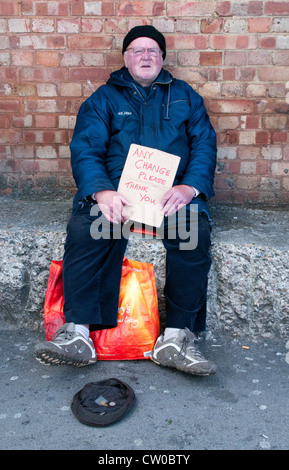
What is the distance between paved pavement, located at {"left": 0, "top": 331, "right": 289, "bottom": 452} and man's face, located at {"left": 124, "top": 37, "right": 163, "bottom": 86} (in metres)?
1.47

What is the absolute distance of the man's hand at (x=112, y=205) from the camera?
2.26 m

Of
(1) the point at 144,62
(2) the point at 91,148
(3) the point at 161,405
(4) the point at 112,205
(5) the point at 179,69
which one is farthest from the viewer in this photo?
(5) the point at 179,69

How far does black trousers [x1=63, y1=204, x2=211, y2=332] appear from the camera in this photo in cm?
221

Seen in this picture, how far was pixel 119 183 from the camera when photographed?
239cm

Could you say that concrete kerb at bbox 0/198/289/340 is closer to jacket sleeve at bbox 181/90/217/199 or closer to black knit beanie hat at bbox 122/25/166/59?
A: jacket sleeve at bbox 181/90/217/199

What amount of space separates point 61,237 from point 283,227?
1.26 m

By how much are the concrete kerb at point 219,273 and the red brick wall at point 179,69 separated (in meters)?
0.62

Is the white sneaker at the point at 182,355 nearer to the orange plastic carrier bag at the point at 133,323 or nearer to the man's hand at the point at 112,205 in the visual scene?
the orange plastic carrier bag at the point at 133,323

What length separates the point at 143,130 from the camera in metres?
2.52

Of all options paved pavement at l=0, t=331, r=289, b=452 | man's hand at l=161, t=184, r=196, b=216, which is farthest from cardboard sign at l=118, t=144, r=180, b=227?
paved pavement at l=0, t=331, r=289, b=452

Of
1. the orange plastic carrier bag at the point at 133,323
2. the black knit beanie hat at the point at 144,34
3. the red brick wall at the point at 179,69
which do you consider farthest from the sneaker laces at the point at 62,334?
the black knit beanie hat at the point at 144,34

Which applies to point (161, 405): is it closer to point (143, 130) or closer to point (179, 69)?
point (143, 130)

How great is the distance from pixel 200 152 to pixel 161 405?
50.7 inches

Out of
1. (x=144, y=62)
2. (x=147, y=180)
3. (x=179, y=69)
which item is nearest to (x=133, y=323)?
(x=147, y=180)
